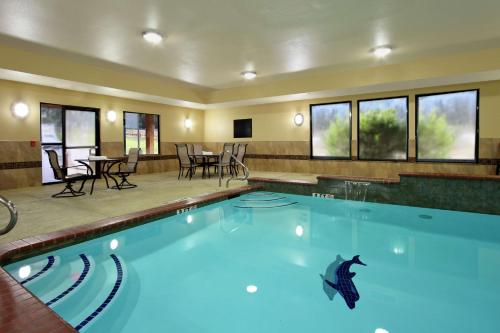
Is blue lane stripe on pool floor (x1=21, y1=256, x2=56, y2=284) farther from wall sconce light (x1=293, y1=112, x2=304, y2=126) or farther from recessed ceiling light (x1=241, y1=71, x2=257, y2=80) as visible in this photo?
wall sconce light (x1=293, y1=112, x2=304, y2=126)

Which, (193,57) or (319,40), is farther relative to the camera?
(193,57)

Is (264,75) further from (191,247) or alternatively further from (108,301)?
(108,301)

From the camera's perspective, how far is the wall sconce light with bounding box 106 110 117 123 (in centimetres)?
822

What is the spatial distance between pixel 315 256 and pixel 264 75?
Answer: 524 centimetres

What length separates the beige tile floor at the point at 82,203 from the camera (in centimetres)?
373

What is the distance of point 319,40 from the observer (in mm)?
5039

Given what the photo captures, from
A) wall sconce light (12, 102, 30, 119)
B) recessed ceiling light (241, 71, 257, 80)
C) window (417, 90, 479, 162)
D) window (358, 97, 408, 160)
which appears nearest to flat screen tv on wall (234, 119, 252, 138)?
recessed ceiling light (241, 71, 257, 80)

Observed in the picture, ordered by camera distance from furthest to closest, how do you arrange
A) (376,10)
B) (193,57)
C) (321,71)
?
(321,71) → (193,57) → (376,10)

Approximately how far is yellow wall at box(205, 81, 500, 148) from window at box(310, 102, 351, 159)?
7.3 inches

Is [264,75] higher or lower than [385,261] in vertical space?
higher

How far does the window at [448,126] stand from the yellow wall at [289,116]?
149 mm

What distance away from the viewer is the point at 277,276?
Answer: 9.20 feet

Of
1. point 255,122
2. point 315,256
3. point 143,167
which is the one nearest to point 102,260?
point 315,256

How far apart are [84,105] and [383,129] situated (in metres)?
7.59
